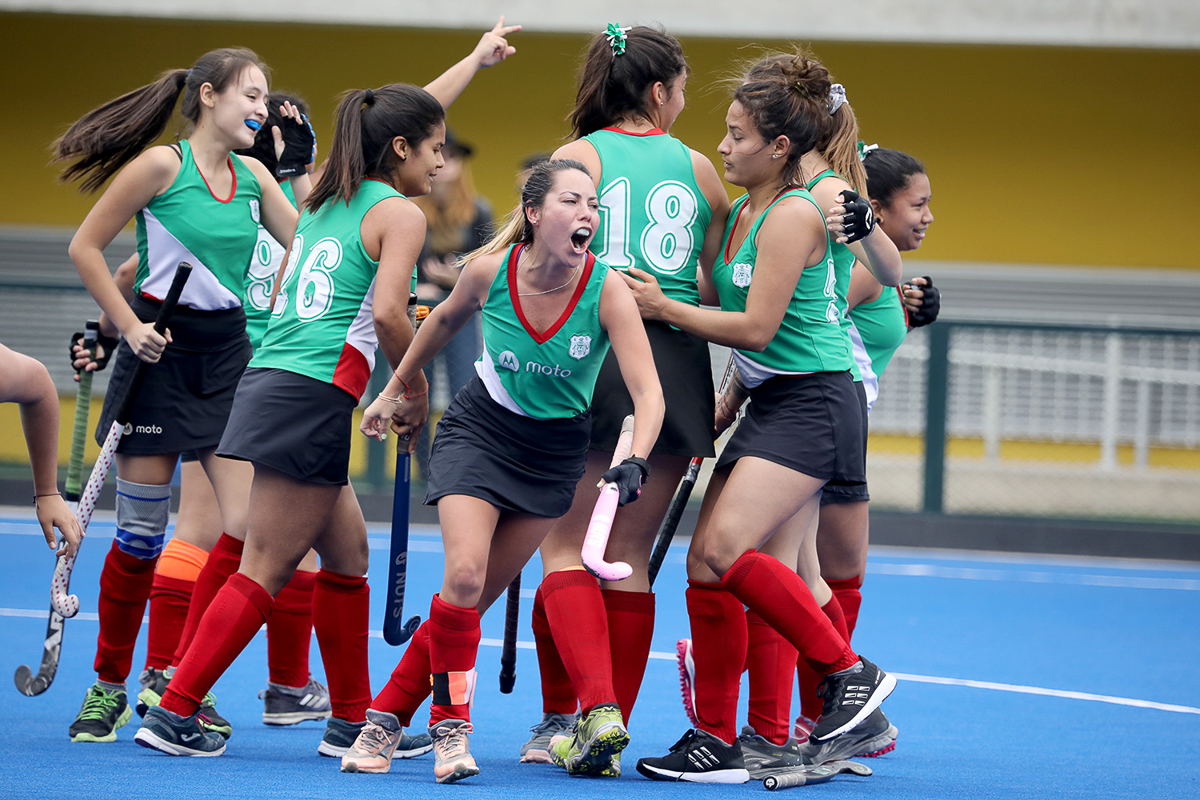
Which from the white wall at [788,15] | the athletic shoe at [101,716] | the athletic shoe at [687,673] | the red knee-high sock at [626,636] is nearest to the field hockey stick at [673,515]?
the red knee-high sock at [626,636]

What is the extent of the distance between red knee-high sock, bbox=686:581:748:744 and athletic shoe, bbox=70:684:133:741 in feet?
5.33

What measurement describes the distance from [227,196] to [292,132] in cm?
41

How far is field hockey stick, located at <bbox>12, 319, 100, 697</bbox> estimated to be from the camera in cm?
395

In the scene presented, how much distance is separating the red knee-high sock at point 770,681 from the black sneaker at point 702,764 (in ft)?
0.40

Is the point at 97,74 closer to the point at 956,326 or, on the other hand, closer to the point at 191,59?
the point at 191,59

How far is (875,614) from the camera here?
263 inches

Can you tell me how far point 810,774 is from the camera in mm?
3545

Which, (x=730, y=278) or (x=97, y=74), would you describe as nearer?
(x=730, y=278)

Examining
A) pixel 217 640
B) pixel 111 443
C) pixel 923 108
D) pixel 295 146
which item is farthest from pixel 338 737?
pixel 923 108

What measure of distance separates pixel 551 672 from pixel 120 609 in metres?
1.25

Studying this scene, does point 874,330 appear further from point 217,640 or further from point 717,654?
point 217,640

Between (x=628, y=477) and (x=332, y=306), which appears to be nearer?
(x=628, y=477)

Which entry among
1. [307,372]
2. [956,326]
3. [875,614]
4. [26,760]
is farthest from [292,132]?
[956,326]

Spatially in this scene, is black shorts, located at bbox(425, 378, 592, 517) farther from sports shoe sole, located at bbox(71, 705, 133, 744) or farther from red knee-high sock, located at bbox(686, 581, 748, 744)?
sports shoe sole, located at bbox(71, 705, 133, 744)
